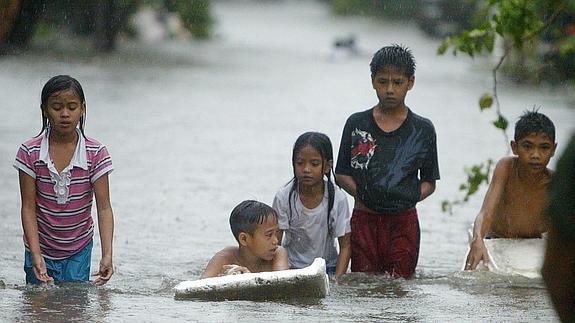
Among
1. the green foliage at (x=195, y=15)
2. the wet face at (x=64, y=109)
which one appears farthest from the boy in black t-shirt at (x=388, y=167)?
the green foliage at (x=195, y=15)

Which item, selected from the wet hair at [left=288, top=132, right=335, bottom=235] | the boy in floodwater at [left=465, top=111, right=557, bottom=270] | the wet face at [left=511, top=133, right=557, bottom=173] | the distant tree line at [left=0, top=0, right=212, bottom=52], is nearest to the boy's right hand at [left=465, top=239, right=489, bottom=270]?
the boy in floodwater at [left=465, top=111, right=557, bottom=270]

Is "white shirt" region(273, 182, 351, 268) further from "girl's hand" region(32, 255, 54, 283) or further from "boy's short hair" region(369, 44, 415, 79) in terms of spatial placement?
"girl's hand" region(32, 255, 54, 283)

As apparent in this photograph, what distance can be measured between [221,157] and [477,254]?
6.34m

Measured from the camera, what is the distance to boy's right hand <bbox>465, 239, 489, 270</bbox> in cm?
665

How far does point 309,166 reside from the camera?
644 centimetres

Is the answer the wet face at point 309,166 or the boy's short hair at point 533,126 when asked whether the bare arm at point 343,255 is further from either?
the boy's short hair at point 533,126

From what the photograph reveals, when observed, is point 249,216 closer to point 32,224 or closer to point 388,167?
point 388,167

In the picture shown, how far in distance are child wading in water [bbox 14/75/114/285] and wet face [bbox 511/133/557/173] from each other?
2.47 m

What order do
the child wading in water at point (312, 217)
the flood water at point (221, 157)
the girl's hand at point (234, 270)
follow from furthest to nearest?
the child wading in water at point (312, 217)
the girl's hand at point (234, 270)
the flood water at point (221, 157)

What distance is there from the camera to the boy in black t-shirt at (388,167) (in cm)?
660

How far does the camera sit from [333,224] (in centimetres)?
659

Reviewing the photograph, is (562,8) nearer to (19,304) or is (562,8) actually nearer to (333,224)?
(333,224)

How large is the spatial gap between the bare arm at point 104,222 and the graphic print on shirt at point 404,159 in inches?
62.2

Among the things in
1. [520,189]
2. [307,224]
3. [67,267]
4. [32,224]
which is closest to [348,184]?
[307,224]
